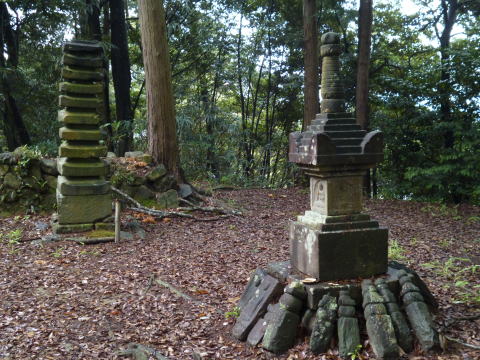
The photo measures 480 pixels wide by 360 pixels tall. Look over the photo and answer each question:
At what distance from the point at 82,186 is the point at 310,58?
25.0ft

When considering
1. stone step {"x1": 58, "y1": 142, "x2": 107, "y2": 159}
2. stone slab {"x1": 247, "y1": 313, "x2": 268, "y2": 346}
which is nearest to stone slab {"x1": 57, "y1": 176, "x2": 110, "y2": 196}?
stone step {"x1": 58, "y1": 142, "x2": 107, "y2": 159}

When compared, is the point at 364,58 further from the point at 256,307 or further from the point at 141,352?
the point at 141,352

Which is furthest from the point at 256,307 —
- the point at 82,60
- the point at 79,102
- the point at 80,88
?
the point at 82,60

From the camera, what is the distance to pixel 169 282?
18.6 feet

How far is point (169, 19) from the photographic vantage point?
15.6 meters

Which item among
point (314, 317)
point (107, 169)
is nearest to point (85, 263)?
point (107, 169)

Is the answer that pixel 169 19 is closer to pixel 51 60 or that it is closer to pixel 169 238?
pixel 51 60

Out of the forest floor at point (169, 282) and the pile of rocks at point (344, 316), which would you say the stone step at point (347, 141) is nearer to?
the pile of rocks at point (344, 316)

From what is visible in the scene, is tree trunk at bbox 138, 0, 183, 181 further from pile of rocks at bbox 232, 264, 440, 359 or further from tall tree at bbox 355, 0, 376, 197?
pile of rocks at bbox 232, 264, 440, 359

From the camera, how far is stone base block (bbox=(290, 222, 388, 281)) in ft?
13.4

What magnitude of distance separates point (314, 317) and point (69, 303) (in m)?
2.96

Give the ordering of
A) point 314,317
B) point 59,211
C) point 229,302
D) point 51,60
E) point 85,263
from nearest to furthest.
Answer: point 314,317 → point 229,302 → point 85,263 → point 59,211 → point 51,60

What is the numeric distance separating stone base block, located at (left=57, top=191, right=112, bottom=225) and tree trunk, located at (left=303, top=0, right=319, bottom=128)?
6451mm

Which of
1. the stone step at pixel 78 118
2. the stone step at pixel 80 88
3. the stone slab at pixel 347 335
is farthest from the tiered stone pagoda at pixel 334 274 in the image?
the stone step at pixel 80 88
